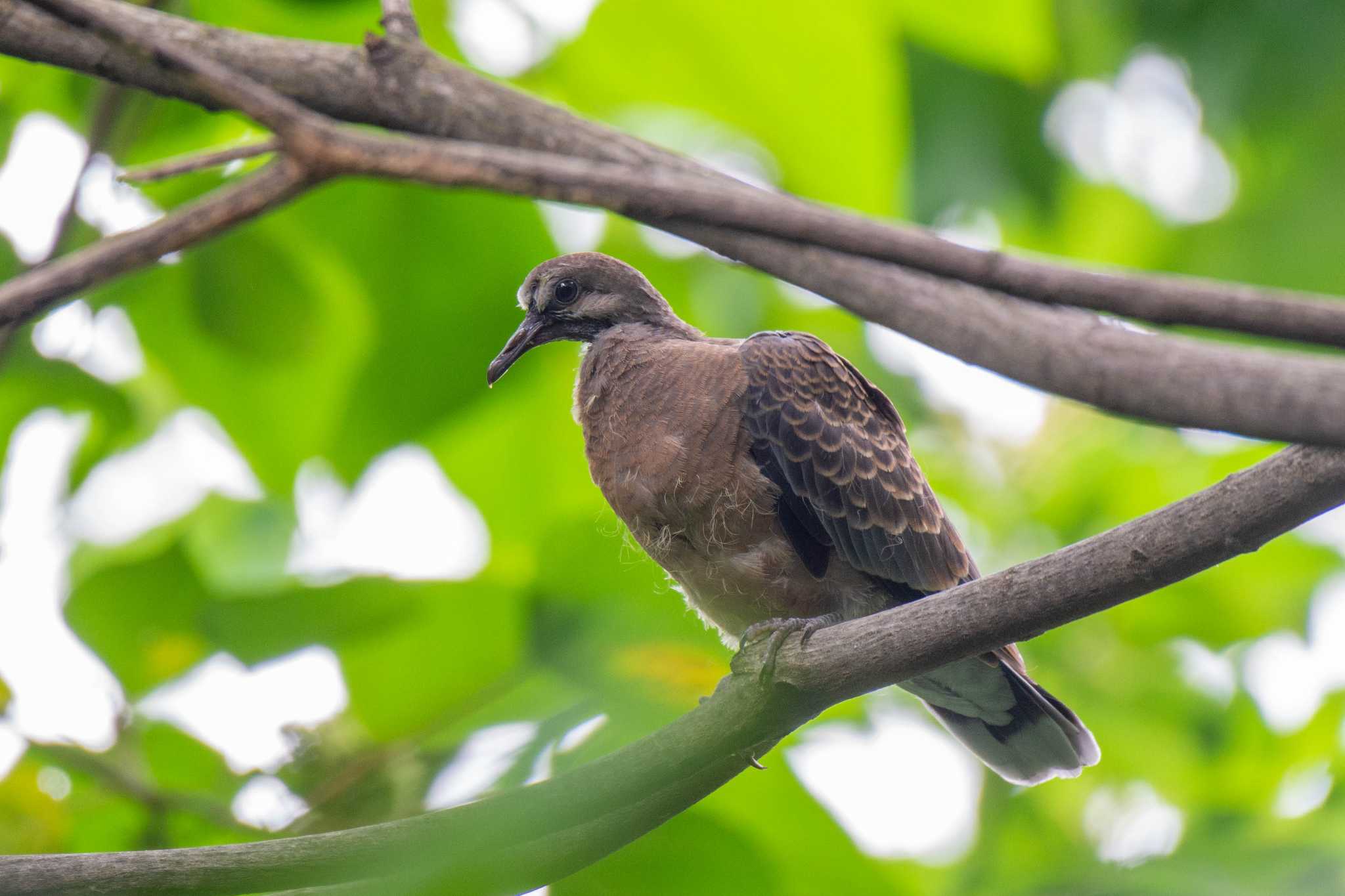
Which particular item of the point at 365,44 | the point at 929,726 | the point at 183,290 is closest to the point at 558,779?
the point at 365,44

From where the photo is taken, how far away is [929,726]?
4.57 metres

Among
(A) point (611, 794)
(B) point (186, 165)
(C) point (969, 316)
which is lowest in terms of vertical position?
(A) point (611, 794)

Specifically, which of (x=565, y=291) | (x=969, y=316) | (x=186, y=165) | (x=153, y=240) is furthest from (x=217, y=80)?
(x=565, y=291)

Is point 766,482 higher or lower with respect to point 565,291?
lower

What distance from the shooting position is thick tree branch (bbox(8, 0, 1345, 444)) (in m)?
1.01

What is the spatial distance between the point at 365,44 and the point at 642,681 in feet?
4.42

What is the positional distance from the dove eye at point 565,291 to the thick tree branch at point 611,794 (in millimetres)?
1650

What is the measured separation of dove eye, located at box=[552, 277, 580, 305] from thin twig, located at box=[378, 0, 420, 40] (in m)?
1.41

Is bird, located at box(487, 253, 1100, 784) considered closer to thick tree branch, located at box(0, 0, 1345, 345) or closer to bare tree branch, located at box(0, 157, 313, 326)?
thick tree branch, located at box(0, 0, 1345, 345)

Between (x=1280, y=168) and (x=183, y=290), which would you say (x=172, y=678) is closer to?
(x=183, y=290)

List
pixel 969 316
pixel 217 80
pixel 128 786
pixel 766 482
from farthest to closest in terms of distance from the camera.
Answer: pixel 766 482
pixel 128 786
pixel 969 316
pixel 217 80

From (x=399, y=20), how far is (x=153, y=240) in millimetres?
937

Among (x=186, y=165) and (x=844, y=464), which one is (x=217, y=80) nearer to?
(x=186, y=165)

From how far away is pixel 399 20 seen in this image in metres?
1.86
